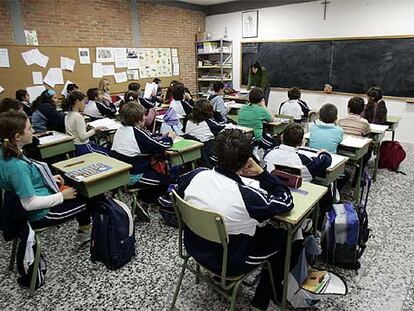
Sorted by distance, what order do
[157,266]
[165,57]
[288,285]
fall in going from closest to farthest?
1. [288,285]
2. [157,266]
3. [165,57]

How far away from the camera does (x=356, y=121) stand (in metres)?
3.28

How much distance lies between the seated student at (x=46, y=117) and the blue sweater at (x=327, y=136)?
9.42 ft

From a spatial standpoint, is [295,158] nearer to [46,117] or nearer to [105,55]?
[46,117]

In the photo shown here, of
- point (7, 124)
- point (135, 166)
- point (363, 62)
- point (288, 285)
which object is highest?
point (363, 62)

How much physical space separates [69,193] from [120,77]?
15.9ft

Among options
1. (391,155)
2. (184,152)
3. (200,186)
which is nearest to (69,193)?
(200,186)

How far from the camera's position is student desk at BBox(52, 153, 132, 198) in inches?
82.0

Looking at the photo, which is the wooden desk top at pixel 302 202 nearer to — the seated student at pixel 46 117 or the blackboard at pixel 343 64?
the seated student at pixel 46 117

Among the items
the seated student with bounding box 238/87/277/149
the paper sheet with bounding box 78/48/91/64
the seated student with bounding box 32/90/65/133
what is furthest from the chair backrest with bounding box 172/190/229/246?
the paper sheet with bounding box 78/48/91/64

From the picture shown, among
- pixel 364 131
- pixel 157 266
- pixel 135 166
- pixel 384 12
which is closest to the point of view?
pixel 157 266

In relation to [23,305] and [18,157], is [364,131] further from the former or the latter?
[23,305]

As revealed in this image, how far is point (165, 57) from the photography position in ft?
23.4

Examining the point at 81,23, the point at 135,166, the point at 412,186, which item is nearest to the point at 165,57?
the point at 81,23

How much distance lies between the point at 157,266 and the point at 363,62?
5.41 meters
